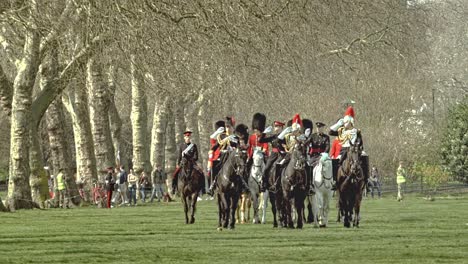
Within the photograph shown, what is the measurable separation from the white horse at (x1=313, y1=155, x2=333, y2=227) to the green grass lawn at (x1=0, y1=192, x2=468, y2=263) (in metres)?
0.47

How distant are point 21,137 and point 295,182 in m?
18.2

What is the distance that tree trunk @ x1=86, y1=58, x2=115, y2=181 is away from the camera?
197ft

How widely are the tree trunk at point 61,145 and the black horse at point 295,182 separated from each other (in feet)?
86.2

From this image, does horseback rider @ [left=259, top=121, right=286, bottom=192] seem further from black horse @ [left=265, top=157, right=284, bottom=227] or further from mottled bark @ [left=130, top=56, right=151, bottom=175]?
mottled bark @ [left=130, top=56, right=151, bottom=175]

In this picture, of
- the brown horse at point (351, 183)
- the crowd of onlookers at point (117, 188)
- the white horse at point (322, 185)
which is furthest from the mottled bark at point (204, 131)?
the brown horse at point (351, 183)

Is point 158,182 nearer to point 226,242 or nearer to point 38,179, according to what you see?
point 38,179

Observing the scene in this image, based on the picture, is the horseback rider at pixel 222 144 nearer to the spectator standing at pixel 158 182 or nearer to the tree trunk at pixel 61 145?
the tree trunk at pixel 61 145

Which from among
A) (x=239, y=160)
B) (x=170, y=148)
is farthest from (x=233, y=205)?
(x=170, y=148)

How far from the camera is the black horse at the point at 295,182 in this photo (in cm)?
3388

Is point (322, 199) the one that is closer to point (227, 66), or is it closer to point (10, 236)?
point (10, 236)

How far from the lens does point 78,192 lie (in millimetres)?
61531

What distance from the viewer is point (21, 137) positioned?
50469 millimetres

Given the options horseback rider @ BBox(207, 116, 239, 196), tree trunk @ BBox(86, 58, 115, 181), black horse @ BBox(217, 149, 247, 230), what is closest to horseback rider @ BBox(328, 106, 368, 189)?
black horse @ BBox(217, 149, 247, 230)

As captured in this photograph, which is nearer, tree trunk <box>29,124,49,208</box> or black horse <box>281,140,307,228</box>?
black horse <box>281,140,307,228</box>
